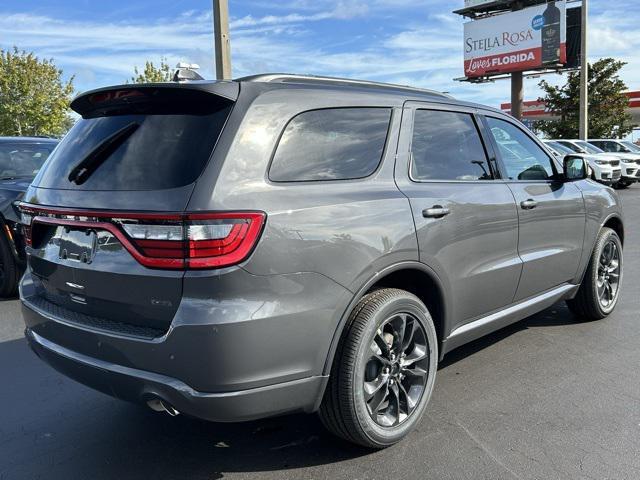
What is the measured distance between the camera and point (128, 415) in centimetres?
345

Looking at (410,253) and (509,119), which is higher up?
(509,119)

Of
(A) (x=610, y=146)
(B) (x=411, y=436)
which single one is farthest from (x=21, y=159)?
(A) (x=610, y=146)

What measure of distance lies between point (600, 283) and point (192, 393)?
13.2ft

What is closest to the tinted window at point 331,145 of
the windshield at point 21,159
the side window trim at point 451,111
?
the side window trim at point 451,111

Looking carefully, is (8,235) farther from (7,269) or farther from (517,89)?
(517,89)

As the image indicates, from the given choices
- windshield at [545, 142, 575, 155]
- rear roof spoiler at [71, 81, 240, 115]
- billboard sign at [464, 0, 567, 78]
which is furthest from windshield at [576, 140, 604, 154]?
rear roof spoiler at [71, 81, 240, 115]

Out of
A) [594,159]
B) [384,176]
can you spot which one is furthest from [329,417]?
[594,159]

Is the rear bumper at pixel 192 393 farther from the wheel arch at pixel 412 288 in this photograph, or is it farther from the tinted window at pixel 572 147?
→ the tinted window at pixel 572 147

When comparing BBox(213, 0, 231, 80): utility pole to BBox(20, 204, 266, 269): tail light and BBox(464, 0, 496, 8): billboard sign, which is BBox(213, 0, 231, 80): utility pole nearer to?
BBox(20, 204, 266, 269): tail light

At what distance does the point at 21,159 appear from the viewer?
22.5ft

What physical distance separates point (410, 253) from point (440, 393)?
1.16 meters

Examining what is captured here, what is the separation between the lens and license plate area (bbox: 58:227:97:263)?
8.54 ft

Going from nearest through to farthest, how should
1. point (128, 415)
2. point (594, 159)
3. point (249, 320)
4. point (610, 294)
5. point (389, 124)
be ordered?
1. point (249, 320)
2. point (389, 124)
3. point (128, 415)
4. point (610, 294)
5. point (594, 159)

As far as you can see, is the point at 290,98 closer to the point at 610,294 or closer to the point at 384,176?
the point at 384,176
